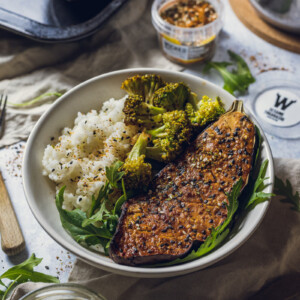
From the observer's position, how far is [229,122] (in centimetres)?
249

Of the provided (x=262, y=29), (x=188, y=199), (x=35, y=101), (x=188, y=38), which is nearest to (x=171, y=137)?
(x=188, y=199)

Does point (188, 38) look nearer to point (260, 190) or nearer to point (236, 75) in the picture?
point (236, 75)

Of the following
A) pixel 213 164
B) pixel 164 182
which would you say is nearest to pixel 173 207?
pixel 164 182

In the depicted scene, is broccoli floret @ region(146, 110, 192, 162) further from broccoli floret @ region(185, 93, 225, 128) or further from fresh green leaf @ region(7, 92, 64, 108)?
fresh green leaf @ region(7, 92, 64, 108)

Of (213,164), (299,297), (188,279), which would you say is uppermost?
(213,164)

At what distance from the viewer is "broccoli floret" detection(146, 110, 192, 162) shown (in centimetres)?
245

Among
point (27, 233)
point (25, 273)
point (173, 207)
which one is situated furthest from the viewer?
point (27, 233)

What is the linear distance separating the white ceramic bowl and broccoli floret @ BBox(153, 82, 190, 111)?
0.17 m

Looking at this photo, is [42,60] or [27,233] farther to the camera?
[42,60]

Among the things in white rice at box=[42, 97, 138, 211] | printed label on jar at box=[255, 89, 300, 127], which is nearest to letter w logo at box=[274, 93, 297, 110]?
printed label on jar at box=[255, 89, 300, 127]

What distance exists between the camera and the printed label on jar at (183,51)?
3.47 metres

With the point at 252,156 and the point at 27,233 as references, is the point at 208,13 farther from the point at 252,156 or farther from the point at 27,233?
the point at 27,233

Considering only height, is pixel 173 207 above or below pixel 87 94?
below

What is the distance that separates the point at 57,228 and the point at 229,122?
50.4 inches
